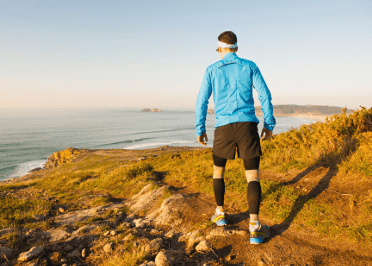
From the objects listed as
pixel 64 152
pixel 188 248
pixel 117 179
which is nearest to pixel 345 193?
pixel 188 248

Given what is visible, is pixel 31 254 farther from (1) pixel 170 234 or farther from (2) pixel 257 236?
(2) pixel 257 236

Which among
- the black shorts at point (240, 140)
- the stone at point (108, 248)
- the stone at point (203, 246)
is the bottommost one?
the stone at point (108, 248)

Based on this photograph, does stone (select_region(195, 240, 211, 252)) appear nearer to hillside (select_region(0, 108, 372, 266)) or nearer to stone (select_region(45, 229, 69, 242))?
hillside (select_region(0, 108, 372, 266))

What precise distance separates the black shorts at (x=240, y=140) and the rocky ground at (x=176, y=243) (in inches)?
48.9

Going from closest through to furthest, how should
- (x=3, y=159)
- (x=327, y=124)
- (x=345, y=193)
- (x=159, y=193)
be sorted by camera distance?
(x=345, y=193) → (x=159, y=193) → (x=327, y=124) → (x=3, y=159)

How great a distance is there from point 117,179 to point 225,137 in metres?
6.55

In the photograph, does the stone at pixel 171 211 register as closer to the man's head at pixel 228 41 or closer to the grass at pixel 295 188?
the grass at pixel 295 188

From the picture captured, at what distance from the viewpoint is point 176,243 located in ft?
9.62

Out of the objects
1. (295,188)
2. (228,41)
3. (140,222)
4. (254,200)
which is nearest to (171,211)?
(140,222)

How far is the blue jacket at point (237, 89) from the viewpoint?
2.69m

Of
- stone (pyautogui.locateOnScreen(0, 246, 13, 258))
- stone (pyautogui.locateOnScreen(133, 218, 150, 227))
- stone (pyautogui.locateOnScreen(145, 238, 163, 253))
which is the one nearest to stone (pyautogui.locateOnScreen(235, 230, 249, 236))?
stone (pyautogui.locateOnScreen(145, 238, 163, 253))

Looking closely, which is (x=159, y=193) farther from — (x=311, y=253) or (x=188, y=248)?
(x=311, y=253)

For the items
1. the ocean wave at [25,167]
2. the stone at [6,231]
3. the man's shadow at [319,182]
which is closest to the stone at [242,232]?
the man's shadow at [319,182]

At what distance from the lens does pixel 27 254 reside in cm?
262
